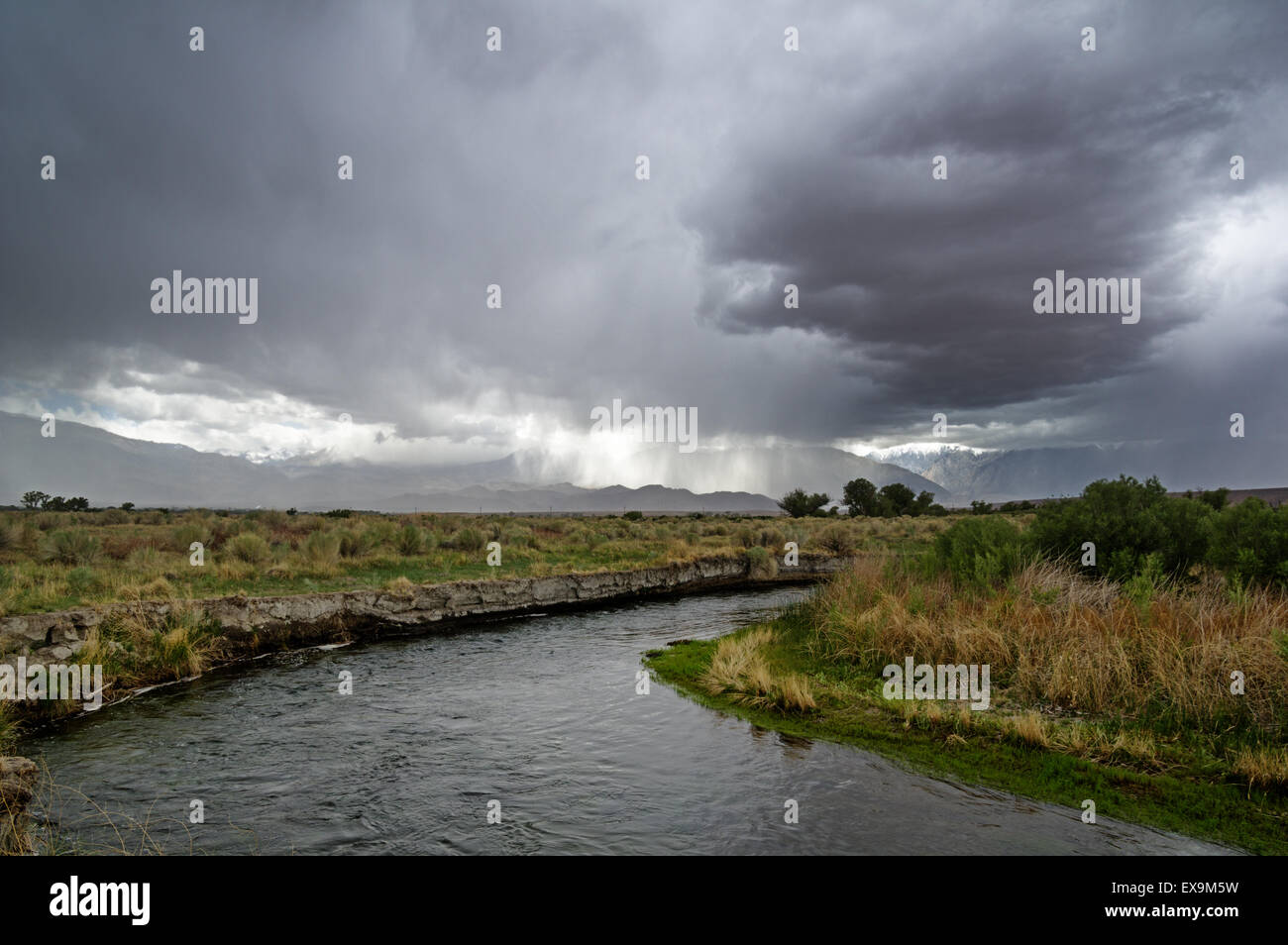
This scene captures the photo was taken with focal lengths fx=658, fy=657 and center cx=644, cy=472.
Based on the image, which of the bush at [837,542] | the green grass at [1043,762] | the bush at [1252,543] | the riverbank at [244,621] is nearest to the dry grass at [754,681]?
the green grass at [1043,762]

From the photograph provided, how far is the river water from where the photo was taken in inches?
298

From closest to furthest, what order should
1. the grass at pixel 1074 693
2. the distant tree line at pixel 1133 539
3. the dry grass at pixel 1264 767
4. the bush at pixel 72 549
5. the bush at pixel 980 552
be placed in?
1. the dry grass at pixel 1264 767
2. the grass at pixel 1074 693
3. the distant tree line at pixel 1133 539
4. the bush at pixel 980 552
5. the bush at pixel 72 549

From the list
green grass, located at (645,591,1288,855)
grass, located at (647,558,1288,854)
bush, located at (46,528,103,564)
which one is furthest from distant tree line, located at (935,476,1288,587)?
bush, located at (46,528,103,564)

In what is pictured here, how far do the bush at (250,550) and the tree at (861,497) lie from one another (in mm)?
A: 74002

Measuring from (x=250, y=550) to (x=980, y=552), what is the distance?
2724cm

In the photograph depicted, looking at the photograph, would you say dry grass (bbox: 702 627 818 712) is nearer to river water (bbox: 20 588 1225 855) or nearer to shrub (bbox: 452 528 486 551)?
river water (bbox: 20 588 1225 855)

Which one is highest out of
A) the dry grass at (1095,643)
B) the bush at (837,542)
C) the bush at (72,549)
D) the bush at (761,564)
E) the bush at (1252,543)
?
the bush at (1252,543)

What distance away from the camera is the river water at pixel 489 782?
298 inches

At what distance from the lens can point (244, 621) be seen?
1858cm

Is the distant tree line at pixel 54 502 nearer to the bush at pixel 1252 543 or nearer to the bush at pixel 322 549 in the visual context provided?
the bush at pixel 322 549
